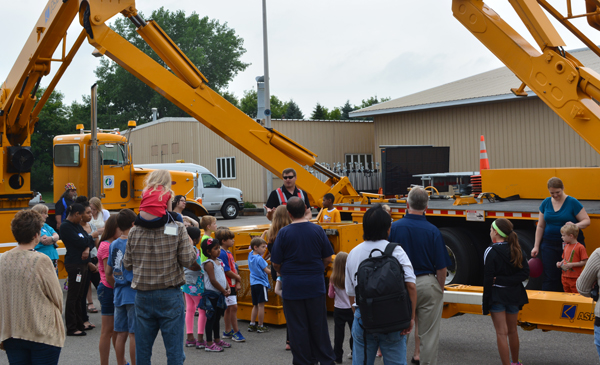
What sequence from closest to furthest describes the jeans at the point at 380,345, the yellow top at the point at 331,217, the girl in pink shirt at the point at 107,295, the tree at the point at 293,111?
the jeans at the point at 380,345, the girl in pink shirt at the point at 107,295, the yellow top at the point at 331,217, the tree at the point at 293,111

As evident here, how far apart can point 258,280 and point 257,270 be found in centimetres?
12

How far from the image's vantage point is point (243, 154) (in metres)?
29.8

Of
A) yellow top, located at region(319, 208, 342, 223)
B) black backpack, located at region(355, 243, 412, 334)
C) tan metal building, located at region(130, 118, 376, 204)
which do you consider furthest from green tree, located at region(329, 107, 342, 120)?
black backpack, located at region(355, 243, 412, 334)

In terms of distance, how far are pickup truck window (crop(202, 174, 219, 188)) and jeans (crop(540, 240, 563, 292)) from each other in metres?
18.5

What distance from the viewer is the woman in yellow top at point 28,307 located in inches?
155

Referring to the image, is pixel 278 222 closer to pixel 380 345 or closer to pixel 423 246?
pixel 423 246

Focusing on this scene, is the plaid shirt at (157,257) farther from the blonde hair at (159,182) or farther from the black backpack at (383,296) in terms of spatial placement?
the black backpack at (383,296)

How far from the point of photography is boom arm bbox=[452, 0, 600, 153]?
7.78m

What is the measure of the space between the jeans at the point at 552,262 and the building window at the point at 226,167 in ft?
79.8

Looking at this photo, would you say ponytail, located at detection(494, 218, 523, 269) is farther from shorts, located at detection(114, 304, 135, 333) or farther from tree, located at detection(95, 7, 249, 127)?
tree, located at detection(95, 7, 249, 127)

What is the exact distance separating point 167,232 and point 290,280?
1.28m

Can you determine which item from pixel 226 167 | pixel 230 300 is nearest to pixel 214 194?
pixel 226 167

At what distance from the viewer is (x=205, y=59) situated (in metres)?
66.1

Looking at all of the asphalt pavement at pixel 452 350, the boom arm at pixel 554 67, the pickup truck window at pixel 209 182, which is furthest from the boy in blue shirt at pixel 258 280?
the pickup truck window at pixel 209 182
